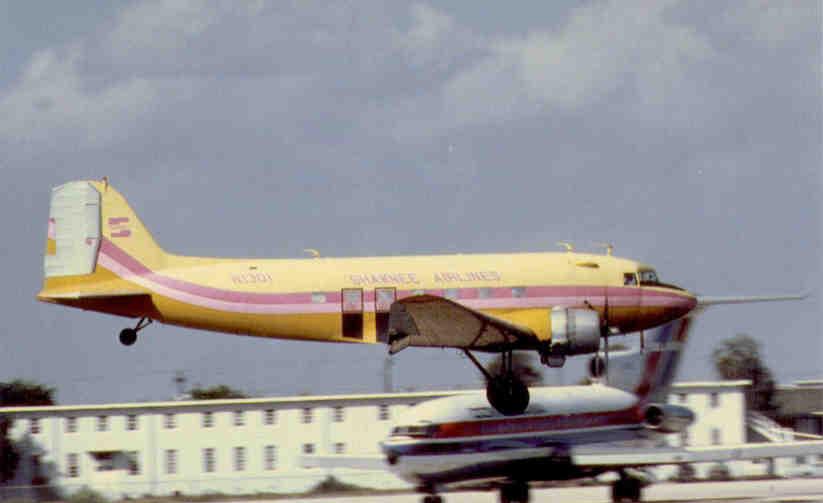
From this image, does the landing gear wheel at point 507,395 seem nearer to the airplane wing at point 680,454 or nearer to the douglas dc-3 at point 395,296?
the douglas dc-3 at point 395,296

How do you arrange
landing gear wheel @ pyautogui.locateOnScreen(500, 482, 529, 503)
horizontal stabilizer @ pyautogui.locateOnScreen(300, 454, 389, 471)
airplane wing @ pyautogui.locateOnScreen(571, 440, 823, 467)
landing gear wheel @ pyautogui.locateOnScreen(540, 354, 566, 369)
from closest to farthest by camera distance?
landing gear wheel @ pyautogui.locateOnScreen(540, 354, 566, 369) → airplane wing @ pyautogui.locateOnScreen(571, 440, 823, 467) → landing gear wheel @ pyautogui.locateOnScreen(500, 482, 529, 503) → horizontal stabilizer @ pyautogui.locateOnScreen(300, 454, 389, 471)

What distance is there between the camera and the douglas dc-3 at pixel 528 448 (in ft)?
101

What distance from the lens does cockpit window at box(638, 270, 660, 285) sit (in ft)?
103

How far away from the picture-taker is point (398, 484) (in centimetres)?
4378

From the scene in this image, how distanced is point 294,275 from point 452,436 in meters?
4.91

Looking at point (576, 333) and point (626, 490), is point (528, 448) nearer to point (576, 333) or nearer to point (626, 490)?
point (626, 490)

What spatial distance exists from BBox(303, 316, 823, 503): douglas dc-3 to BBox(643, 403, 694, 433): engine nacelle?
0.41 m

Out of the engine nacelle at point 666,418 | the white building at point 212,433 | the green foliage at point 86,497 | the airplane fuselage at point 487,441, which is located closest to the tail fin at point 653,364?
the engine nacelle at point 666,418

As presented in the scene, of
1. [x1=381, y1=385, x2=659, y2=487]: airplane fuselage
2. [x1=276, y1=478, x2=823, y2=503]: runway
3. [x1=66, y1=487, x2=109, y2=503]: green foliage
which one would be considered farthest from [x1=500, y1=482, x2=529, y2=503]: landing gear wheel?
[x1=66, y1=487, x2=109, y2=503]: green foliage

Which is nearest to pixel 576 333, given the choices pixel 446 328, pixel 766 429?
pixel 446 328

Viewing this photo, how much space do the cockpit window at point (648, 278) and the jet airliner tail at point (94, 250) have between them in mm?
10787

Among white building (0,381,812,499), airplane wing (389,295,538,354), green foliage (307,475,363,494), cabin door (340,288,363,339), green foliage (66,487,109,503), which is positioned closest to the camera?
airplane wing (389,295,538,354)

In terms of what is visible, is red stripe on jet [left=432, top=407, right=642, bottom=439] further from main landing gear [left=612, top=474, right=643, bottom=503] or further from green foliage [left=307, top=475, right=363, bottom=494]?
green foliage [left=307, top=475, right=363, bottom=494]

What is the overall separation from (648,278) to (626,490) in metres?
4.70
